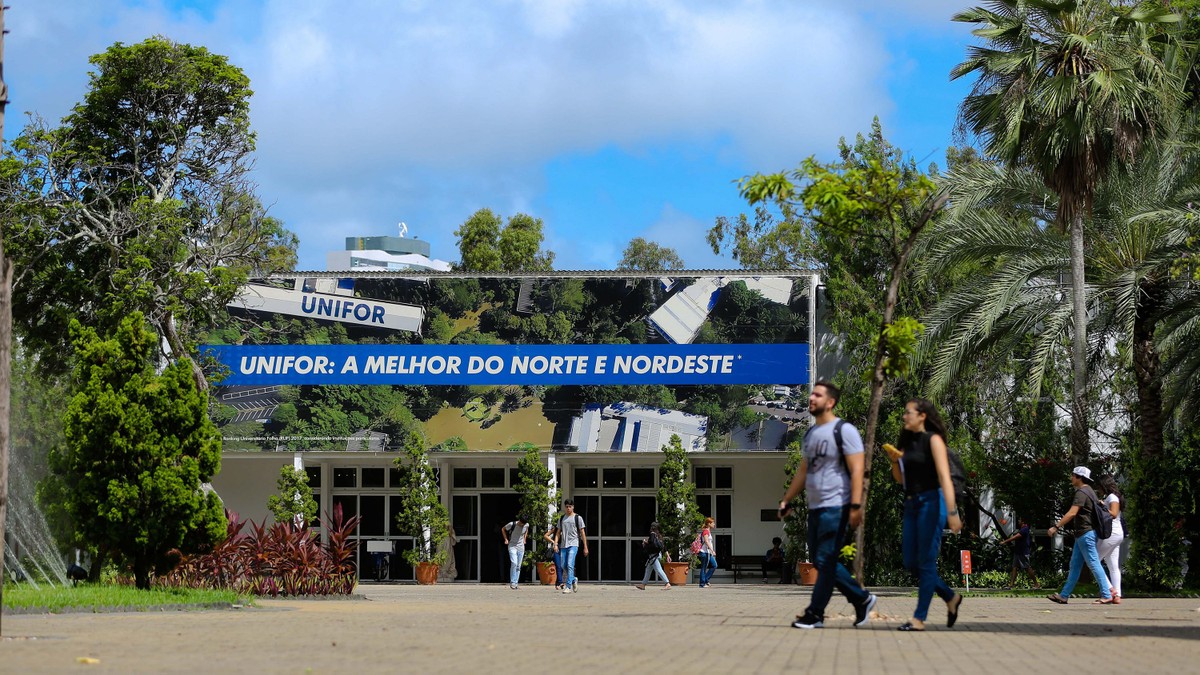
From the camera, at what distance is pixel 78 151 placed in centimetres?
2961

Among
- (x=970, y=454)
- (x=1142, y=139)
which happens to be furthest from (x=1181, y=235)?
(x=970, y=454)

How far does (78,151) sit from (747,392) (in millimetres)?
16110

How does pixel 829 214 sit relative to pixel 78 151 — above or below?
below

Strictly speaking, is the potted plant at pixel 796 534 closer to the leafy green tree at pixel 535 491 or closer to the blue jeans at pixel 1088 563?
the leafy green tree at pixel 535 491

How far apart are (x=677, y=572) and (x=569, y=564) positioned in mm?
7712

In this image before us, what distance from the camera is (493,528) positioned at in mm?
38875

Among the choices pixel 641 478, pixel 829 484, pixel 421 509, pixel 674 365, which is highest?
pixel 674 365

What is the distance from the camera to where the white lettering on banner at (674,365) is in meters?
36.3

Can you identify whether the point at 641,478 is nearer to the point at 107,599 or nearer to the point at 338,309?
the point at 338,309

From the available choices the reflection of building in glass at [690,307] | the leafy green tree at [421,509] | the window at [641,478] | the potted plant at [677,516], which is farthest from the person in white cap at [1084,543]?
the window at [641,478]

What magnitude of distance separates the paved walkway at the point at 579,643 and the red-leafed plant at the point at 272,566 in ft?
14.3

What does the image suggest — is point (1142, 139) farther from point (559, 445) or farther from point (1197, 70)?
point (559, 445)

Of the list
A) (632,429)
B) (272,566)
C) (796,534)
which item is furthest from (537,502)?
(272,566)

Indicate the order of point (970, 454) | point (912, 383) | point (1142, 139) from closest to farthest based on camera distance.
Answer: point (1142, 139) → point (970, 454) → point (912, 383)
